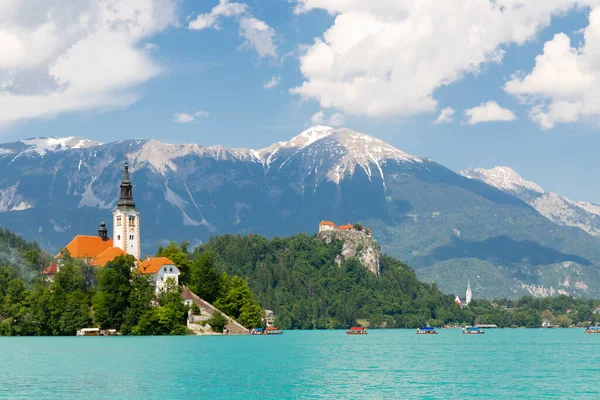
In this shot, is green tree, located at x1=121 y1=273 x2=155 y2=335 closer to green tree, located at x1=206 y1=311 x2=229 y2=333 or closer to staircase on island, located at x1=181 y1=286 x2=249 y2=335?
staircase on island, located at x1=181 y1=286 x2=249 y2=335

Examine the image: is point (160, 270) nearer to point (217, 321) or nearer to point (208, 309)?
point (208, 309)

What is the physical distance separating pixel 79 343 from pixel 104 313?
73.3ft

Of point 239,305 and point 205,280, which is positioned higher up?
point 205,280

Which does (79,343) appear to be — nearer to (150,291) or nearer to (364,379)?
(150,291)

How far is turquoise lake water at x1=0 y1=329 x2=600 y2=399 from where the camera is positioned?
82938mm

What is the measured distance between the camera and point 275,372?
101 m

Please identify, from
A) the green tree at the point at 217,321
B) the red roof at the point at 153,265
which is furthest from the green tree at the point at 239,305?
the red roof at the point at 153,265

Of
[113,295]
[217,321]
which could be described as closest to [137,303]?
[113,295]

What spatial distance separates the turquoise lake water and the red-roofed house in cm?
3221

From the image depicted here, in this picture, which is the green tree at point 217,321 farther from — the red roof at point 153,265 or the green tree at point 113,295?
the green tree at point 113,295

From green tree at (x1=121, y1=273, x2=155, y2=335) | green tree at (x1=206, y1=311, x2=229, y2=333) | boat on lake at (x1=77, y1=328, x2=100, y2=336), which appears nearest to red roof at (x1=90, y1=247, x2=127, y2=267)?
green tree at (x1=121, y1=273, x2=155, y2=335)

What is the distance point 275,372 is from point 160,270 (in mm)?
84633

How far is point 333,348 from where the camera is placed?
150 meters

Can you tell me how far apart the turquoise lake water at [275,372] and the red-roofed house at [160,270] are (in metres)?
32.2
